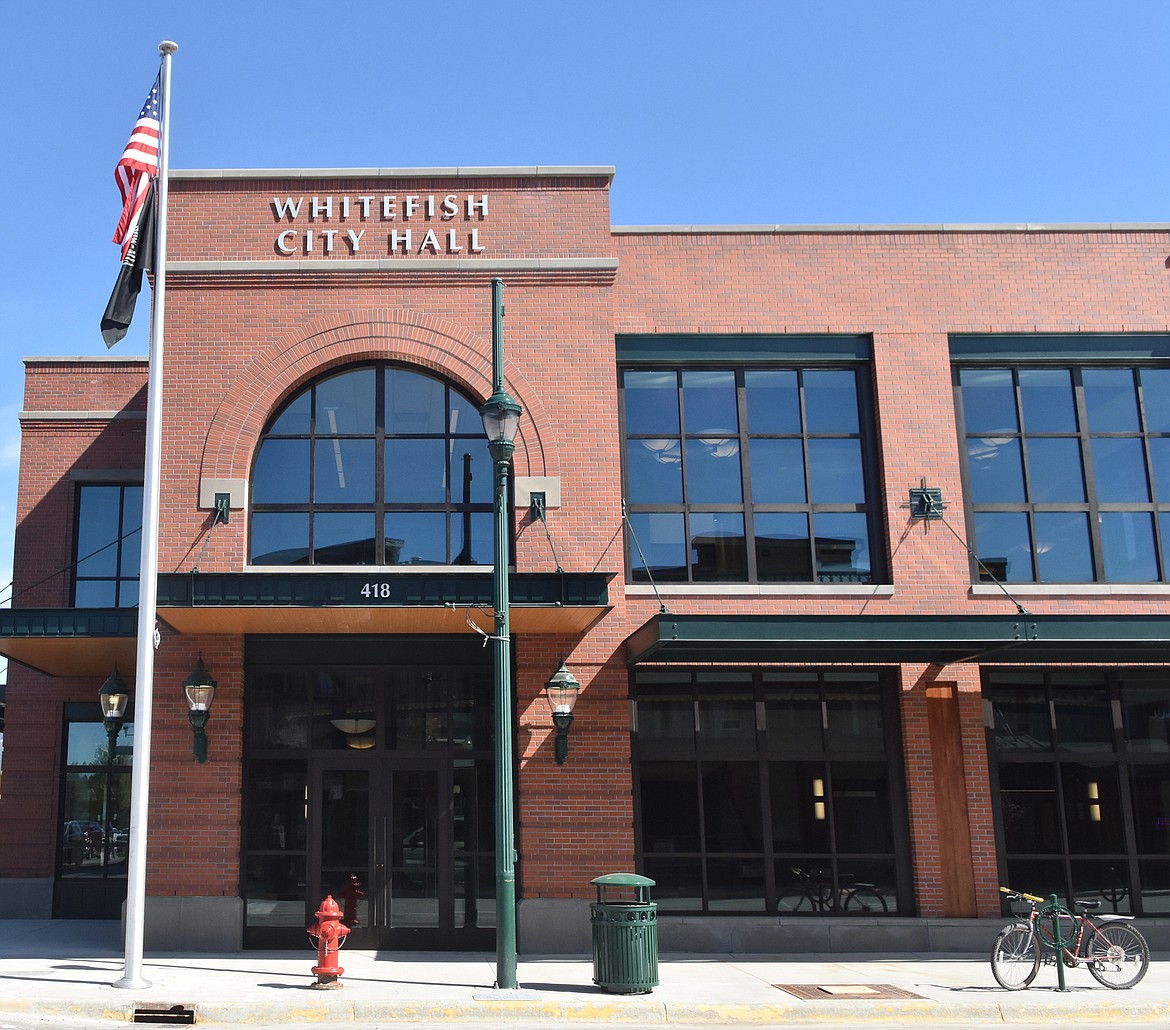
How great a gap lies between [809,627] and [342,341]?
26.1 feet

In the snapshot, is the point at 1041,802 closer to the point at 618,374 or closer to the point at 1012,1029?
the point at 1012,1029

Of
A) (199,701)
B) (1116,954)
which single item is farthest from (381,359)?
(1116,954)

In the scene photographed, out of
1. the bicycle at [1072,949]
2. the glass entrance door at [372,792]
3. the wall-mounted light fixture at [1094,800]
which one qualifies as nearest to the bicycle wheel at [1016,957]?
the bicycle at [1072,949]

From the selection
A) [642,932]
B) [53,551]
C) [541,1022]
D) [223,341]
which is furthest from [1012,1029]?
[53,551]

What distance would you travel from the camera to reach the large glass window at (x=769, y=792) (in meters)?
16.4

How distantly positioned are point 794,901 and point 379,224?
1165 cm

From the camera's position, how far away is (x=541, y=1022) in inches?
466

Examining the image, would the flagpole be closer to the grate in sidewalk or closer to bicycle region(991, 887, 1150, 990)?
the grate in sidewalk

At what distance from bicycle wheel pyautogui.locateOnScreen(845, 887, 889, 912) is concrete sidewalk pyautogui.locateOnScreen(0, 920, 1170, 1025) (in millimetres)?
893

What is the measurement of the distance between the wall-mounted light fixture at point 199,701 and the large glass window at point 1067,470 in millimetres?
11262

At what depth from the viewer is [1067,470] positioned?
58.7 ft

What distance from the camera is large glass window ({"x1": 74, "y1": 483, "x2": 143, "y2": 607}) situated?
70.9 feet

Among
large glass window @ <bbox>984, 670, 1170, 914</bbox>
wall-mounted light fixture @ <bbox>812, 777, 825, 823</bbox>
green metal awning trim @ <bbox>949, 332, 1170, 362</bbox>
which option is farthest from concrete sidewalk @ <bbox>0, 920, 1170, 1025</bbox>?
green metal awning trim @ <bbox>949, 332, 1170, 362</bbox>

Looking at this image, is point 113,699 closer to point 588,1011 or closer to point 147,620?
point 147,620
